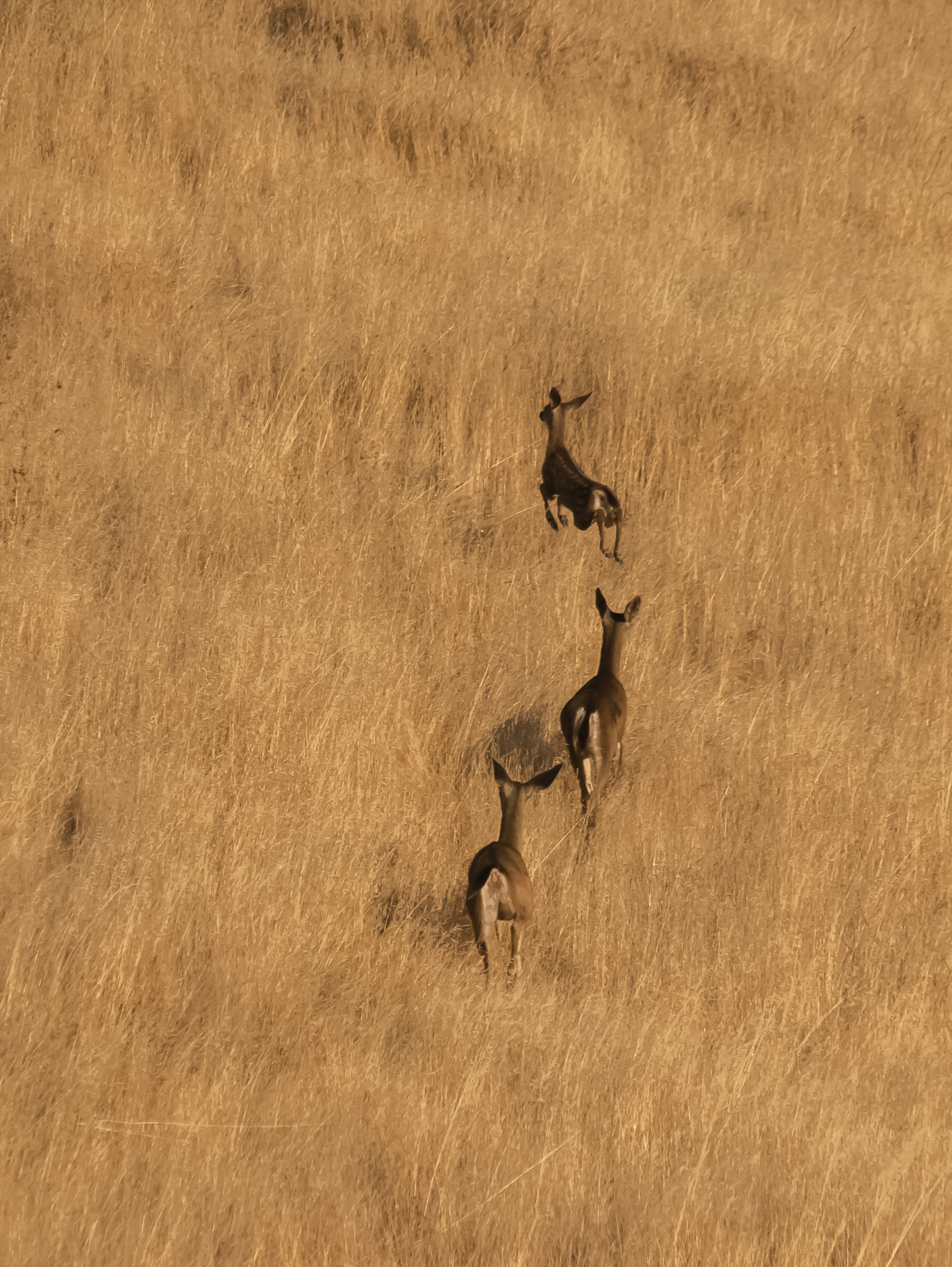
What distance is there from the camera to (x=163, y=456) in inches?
263

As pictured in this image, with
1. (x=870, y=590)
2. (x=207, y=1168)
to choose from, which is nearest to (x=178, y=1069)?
A: (x=207, y=1168)

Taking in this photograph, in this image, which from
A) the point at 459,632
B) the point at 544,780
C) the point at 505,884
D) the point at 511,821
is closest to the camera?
the point at 505,884

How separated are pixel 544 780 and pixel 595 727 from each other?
0.35 meters

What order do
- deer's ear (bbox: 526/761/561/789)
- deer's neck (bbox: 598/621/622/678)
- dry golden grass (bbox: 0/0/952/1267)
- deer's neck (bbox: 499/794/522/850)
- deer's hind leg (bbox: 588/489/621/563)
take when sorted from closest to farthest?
dry golden grass (bbox: 0/0/952/1267) < deer's neck (bbox: 499/794/522/850) < deer's ear (bbox: 526/761/561/789) < deer's neck (bbox: 598/621/622/678) < deer's hind leg (bbox: 588/489/621/563)

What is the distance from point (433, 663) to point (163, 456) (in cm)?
213

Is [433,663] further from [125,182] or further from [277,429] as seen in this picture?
[125,182]

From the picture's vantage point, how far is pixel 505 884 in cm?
487

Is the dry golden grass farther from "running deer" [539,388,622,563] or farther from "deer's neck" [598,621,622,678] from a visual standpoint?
"deer's neck" [598,621,622,678]

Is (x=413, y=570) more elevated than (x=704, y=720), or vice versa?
(x=413, y=570)

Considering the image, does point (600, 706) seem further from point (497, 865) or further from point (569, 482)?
point (569, 482)

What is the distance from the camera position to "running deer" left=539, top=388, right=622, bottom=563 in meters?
6.25

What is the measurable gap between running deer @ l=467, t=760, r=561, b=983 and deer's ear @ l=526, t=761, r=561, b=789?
0.01 meters

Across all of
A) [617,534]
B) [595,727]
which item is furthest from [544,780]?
[617,534]

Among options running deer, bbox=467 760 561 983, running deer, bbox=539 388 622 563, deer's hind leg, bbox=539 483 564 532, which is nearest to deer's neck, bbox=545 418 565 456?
running deer, bbox=539 388 622 563
